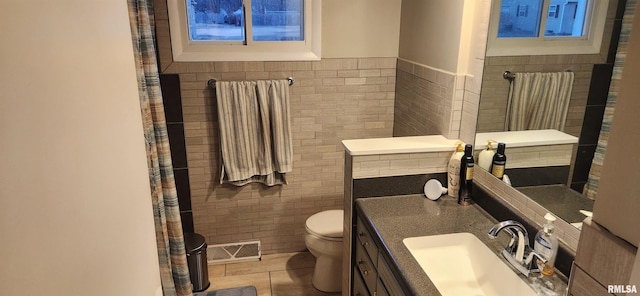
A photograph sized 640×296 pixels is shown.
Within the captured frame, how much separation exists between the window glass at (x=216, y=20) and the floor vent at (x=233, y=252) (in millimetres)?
1434

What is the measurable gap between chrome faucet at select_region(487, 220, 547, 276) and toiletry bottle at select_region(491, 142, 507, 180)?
13.8 inches

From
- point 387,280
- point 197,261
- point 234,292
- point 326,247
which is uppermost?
point 387,280

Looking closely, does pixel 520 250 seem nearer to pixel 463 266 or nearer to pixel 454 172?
pixel 463 266

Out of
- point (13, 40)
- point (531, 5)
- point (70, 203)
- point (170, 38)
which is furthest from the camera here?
point (170, 38)

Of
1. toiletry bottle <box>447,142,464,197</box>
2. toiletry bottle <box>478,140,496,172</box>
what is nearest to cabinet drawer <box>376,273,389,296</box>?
toiletry bottle <box>447,142,464,197</box>

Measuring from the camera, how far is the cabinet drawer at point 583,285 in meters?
0.59

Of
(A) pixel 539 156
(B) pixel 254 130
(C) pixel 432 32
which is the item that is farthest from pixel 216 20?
(A) pixel 539 156

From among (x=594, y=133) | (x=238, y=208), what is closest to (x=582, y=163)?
(x=594, y=133)

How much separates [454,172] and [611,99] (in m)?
0.79

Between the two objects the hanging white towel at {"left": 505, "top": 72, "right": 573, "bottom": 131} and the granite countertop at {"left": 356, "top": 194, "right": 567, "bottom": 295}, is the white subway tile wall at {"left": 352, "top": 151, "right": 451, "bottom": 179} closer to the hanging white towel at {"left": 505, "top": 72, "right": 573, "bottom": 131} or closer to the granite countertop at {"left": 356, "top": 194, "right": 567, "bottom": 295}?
the granite countertop at {"left": 356, "top": 194, "right": 567, "bottom": 295}

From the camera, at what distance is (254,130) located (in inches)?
107

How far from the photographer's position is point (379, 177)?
6.41ft

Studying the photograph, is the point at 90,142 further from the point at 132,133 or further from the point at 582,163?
the point at 582,163

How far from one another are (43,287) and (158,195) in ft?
4.96
